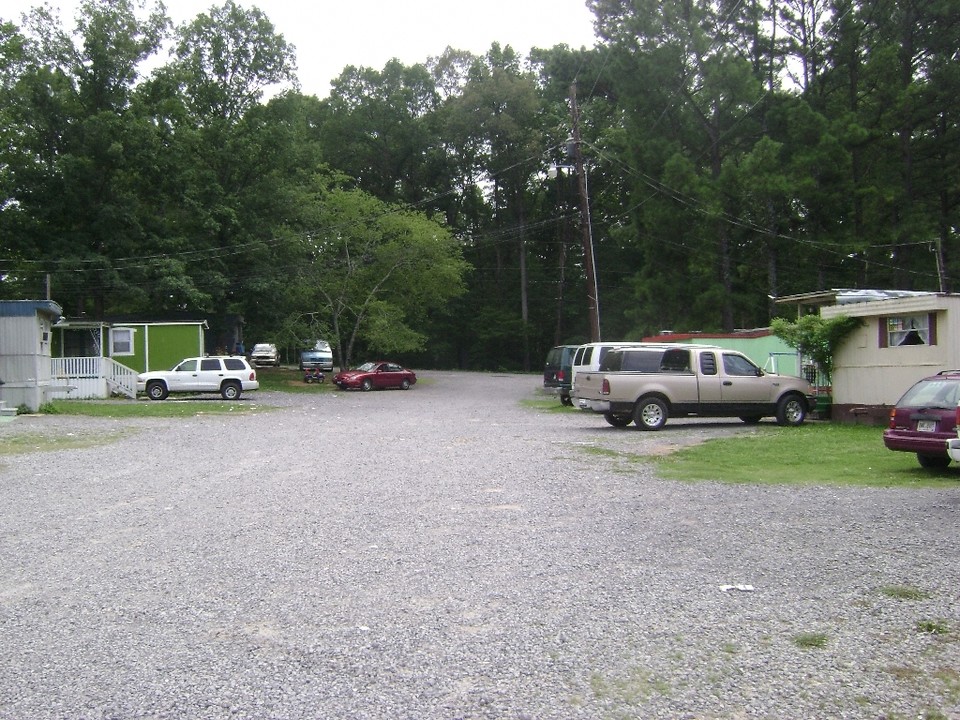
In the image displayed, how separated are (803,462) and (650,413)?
6.15 metres

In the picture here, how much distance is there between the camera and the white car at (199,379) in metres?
35.1

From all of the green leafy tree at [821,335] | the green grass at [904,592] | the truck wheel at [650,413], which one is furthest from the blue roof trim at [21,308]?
the green grass at [904,592]

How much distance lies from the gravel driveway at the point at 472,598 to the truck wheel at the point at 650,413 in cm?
773

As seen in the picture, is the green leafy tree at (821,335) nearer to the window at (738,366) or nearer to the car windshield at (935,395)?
the window at (738,366)

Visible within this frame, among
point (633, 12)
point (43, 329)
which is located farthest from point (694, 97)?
point (43, 329)

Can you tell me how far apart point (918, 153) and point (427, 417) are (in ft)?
90.7

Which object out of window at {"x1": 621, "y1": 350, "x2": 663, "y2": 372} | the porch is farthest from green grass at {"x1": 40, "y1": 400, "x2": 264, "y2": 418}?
window at {"x1": 621, "y1": 350, "x2": 663, "y2": 372}

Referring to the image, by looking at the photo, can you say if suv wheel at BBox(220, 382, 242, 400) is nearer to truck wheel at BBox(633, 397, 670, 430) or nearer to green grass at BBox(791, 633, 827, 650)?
truck wheel at BBox(633, 397, 670, 430)

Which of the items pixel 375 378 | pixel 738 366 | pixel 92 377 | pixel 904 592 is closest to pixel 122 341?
pixel 92 377

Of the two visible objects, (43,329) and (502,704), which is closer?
(502,704)

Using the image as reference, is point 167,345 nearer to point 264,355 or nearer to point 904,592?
point 264,355

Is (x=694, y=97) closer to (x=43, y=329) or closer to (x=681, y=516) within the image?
(x=43, y=329)

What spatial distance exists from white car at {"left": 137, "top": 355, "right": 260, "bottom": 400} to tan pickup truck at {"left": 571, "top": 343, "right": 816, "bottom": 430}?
59.9ft

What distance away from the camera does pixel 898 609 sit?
6.02 metres
